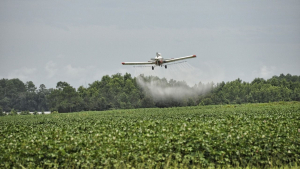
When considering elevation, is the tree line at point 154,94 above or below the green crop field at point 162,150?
above

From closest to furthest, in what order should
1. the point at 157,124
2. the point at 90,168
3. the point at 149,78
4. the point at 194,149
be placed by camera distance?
1. the point at 90,168
2. the point at 194,149
3. the point at 157,124
4. the point at 149,78

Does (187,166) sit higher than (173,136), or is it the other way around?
(173,136)

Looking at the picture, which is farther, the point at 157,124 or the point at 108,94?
the point at 108,94

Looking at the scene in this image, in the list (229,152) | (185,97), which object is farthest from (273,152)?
(185,97)

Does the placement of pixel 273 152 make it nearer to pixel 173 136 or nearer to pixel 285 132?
pixel 285 132

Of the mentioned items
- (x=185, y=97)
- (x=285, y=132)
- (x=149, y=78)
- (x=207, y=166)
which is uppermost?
(x=149, y=78)

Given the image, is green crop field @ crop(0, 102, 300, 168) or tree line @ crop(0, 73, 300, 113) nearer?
green crop field @ crop(0, 102, 300, 168)

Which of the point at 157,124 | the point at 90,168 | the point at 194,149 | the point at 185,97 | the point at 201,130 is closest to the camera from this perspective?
the point at 90,168

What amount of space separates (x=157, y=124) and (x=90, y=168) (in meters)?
8.13

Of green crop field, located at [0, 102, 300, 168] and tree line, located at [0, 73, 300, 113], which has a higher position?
tree line, located at [0, 73, 300, 113]

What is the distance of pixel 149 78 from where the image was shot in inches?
6614

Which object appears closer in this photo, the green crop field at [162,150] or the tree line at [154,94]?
the green crop field at [162,150]

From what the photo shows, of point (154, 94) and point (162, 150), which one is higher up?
point (154, 94)

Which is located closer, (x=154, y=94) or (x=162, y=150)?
(x=162, y=150)
